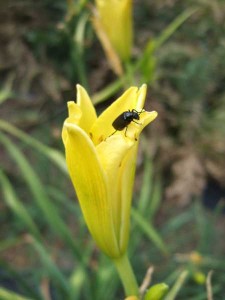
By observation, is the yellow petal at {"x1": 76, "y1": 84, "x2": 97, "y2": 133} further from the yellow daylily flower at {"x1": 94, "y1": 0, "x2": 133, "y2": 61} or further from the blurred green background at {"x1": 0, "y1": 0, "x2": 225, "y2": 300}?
the blurred green background at {"x1": 0, "y1": 0, "x2": 225, "y2": 300}

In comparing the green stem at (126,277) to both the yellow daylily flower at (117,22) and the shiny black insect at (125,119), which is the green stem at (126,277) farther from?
the yellow daylily flower at (117,22)

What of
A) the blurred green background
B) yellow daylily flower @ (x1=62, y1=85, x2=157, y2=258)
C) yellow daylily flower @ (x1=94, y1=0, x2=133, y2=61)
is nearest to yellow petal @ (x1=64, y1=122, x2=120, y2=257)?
yellow daylily flower @ (x1=62, y1=85, x2=157, y2=258)

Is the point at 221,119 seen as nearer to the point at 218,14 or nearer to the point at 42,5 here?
the point at 218,14

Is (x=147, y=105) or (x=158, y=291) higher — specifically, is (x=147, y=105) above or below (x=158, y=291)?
above

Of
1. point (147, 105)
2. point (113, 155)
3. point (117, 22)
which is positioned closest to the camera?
point (113, 155)

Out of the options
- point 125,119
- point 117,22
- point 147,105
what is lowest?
point 125,119

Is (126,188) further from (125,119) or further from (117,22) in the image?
(117,22)

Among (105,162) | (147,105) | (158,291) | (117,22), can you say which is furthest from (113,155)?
(147,105)
